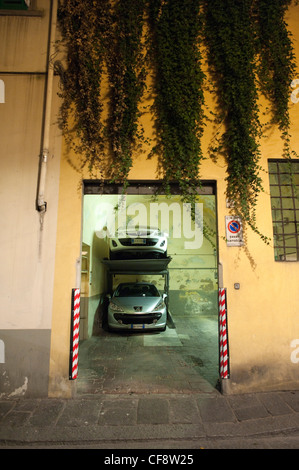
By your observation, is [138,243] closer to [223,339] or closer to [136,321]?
[136,321]

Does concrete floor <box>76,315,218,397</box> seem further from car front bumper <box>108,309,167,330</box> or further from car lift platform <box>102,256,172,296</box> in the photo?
car lift platform <box>102,256,172,296</box>

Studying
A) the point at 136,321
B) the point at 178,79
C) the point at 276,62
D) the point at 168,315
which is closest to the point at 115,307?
the point at 136,321

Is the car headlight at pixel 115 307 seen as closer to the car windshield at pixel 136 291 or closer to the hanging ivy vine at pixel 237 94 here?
the car windshield at pixel 136 291

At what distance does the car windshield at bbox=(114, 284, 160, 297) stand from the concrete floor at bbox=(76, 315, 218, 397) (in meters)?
1.25

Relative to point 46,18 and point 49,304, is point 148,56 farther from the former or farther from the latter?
point 49,304

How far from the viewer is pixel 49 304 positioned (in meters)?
4.36

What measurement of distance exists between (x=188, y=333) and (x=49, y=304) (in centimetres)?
555

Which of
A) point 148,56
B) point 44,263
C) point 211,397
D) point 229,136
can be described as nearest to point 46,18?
point 148,56

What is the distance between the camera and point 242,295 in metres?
4.47

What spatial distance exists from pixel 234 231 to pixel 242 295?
1.15 m

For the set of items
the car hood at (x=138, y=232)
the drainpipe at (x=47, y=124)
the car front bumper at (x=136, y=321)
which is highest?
the drainpipe at (x=47, y=124)

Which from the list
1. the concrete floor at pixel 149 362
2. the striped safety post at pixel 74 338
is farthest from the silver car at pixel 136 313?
the striped safety post at pixel 74 338

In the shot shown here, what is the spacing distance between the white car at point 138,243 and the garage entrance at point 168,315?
0.20 meters

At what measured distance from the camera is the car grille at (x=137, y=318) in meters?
7.52
